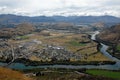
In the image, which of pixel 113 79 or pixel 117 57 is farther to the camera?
pixel 117 57

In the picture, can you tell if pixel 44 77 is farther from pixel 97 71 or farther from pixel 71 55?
pixel 71 55

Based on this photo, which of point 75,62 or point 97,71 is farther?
point 75,62

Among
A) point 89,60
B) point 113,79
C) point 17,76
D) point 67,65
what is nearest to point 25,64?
point 67,65

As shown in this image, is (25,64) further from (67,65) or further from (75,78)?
(75,78)

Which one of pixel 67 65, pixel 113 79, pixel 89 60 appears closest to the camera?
pixel 113 79

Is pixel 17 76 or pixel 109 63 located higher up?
pixel 17 76

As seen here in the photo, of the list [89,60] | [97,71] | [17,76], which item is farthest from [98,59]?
[17,76]

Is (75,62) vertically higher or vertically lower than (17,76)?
lower

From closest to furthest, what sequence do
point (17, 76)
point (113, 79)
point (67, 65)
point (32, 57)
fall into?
point (17, 76), point (113, 79), point (67, 65), point (32, 57)

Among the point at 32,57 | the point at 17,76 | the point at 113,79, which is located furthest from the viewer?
the point at 32,57
